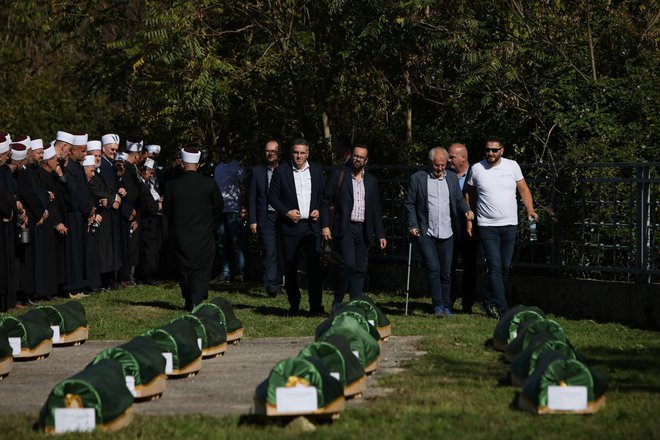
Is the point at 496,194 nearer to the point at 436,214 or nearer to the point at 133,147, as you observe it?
the point at 436,214

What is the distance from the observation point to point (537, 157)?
19.3 meters

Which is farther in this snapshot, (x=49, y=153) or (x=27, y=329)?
(x=49, y=153)

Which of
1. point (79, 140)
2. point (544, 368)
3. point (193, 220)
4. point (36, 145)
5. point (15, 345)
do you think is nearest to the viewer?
point (544, 368)

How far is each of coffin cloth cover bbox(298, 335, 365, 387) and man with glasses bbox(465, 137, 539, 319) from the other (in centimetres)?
636

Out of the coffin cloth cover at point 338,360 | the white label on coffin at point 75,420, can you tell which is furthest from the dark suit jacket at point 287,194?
the white label on coffin at point 75,420

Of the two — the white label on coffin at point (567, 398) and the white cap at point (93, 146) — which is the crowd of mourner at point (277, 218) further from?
the white label on coffin at point (567, 398)

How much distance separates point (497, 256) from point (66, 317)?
5.03 m

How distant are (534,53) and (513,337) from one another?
7983mm

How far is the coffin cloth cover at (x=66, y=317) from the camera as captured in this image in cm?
1429

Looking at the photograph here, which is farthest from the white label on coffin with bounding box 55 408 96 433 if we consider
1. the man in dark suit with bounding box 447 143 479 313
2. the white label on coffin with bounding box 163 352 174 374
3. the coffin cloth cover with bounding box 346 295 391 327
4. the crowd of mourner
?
the man in dark suit with bounding box 447 143 479 313

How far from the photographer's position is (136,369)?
33.9 feet

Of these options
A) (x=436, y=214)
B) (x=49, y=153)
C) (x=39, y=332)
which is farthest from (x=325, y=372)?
(x=49, y=153)

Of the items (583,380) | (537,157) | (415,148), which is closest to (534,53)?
(537,157)

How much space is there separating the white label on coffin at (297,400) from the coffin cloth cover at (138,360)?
5.11ft
